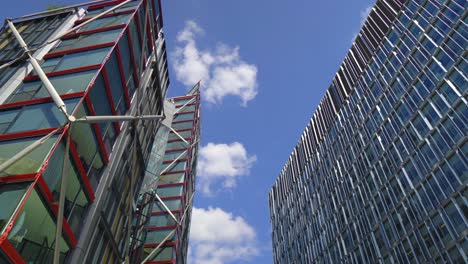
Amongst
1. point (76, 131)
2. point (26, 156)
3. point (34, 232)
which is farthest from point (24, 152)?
point (76, 131)

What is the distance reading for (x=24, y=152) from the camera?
12.0 metres

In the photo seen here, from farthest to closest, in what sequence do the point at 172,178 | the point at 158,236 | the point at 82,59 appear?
the point at 172,178 → the point at 158,236 → the point at 82,59

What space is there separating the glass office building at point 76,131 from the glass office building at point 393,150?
2988 centimetres

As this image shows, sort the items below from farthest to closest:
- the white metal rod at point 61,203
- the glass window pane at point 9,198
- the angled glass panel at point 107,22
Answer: the angled glass panel at point 107,22 → the white metal rod at point 61,203 → the glass window pane at point 9,198

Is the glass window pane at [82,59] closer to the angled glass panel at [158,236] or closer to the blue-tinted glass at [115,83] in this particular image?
the blue-tinted glass at [115,83]

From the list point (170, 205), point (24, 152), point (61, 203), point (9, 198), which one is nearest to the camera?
A: point (9, 198)

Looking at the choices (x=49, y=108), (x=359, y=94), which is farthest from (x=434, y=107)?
(x=49, y=108)

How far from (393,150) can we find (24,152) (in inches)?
1725

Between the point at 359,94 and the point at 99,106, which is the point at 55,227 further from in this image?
the point at 359,94

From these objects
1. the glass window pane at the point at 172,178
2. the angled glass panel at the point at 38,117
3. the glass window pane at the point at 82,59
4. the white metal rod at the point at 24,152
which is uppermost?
the glass window pane at the point at 172,178

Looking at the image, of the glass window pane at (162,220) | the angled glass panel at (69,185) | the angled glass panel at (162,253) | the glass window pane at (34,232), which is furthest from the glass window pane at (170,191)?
the glass window pane at (34,232)

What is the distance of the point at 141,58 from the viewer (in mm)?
22812

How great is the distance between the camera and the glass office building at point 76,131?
12250mm

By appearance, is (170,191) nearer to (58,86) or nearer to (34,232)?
(58,86)
